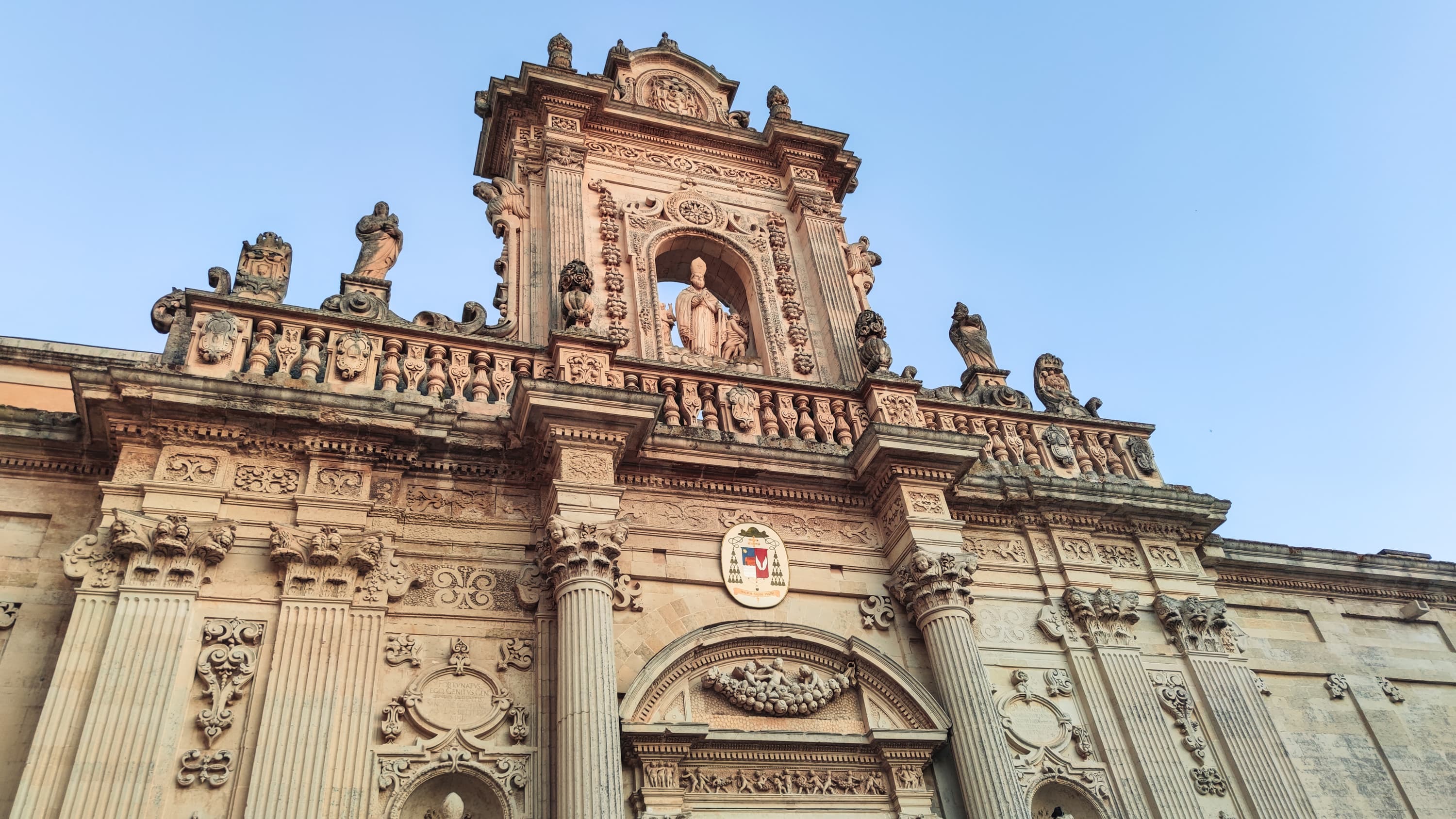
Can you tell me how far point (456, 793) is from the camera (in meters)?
8.11

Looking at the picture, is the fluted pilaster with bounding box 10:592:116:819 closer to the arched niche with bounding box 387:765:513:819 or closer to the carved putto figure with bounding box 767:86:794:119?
the arched niche with bounding box 387:765:513:819

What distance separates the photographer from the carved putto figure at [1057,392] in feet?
43.0

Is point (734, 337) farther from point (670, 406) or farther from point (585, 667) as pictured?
point (585, 667)

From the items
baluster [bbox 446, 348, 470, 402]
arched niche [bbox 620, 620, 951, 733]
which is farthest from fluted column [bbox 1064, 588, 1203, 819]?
baluster [bbox 446, 348, 470, 402]

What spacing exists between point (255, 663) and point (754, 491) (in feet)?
15.0

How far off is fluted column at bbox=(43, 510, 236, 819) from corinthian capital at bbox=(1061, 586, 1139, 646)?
763cm

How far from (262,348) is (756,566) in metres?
4.76

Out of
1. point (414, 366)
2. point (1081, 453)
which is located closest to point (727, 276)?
point (1081, 453)

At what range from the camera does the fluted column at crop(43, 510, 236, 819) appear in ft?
23.4

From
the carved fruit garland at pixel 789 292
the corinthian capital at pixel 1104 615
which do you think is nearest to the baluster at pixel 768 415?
the carved fruit garland at pixel 789 292

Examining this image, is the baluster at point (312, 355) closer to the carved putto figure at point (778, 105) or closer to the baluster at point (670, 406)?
the baluster at point (670, 406)

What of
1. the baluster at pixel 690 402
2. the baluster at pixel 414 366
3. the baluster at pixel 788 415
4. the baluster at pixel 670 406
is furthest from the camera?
the baluster at pixel 788 415

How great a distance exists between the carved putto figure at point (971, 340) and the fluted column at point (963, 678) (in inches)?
150

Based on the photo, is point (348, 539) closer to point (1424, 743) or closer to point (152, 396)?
point (152, 396)
